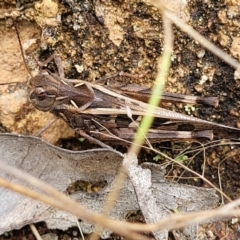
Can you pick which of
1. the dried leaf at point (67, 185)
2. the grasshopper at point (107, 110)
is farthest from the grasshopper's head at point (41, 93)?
the dried leaf at point (67, 185)

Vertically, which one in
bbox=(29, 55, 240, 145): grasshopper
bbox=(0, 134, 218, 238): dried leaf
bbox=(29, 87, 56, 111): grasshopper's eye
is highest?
bbox=(29, 87, 56, 111): grasshopper's eye

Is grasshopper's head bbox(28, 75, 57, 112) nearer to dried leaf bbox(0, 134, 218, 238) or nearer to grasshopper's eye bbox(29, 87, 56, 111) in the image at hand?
grasshopper's eye bbox(29, 87, 56, 111)

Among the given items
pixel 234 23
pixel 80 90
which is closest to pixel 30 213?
pixel 80 90

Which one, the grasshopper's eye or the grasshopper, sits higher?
the grasshopper's eye

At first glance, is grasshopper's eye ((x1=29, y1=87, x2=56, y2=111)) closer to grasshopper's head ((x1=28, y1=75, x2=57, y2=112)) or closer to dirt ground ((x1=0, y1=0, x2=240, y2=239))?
grasshopper's head ((x1=28, y1=75, x2=57, y2=112))

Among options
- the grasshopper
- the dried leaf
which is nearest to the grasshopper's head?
the grasshopper

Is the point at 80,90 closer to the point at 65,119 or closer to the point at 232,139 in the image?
the point at 65,119

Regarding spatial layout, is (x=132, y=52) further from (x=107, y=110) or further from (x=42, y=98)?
(x=42, y=98)

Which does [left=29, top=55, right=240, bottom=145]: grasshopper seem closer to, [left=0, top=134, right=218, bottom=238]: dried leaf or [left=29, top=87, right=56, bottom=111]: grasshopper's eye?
[left=29, top=87, right=56, bottom=111]: grasshopper's eye
